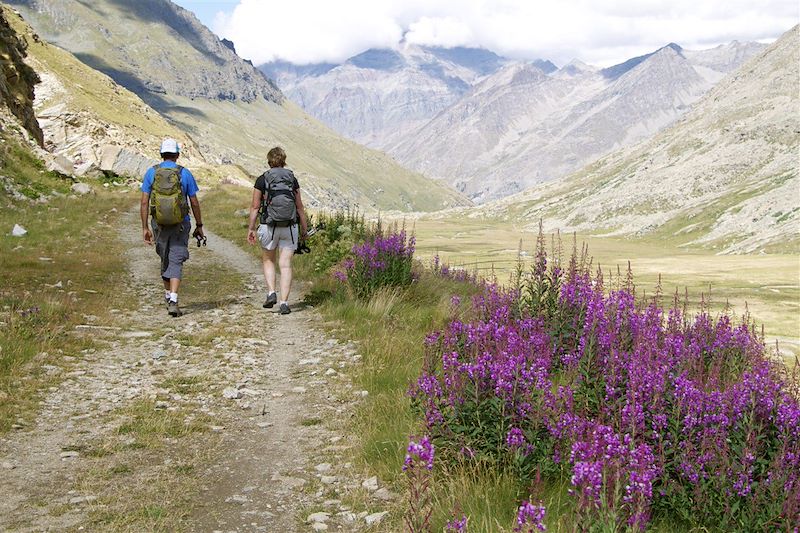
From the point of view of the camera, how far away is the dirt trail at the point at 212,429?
4859 mm

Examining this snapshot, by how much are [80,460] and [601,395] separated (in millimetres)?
4725

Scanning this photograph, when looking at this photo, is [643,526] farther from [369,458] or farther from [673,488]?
[369,458]

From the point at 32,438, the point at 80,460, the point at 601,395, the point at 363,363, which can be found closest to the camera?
the point at 601,395

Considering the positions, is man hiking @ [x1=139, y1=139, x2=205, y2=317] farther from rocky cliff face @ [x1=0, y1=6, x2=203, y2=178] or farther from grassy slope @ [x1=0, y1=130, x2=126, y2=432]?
rocky cliff face @ [x1=0, y1=6, x2=203, y2=178]

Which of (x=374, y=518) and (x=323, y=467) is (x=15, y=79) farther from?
(x=374, y=518)

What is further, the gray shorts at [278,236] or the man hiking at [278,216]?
the gray shorts at [278,236]

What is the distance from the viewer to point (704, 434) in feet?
13.4

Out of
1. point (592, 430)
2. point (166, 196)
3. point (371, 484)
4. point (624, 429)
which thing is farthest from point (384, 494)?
point (166, 196)

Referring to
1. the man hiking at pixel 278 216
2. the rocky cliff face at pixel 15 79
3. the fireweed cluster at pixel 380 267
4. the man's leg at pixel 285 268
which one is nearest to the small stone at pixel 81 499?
the man hiking at pixel 278 216

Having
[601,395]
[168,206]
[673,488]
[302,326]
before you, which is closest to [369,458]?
[601,395]

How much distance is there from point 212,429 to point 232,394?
3.33 ft

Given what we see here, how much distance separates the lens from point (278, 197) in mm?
12008

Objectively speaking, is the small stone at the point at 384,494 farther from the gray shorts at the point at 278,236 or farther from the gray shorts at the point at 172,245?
the gray shorts at the point at 172,245

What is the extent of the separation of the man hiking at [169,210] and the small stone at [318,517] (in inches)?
311
